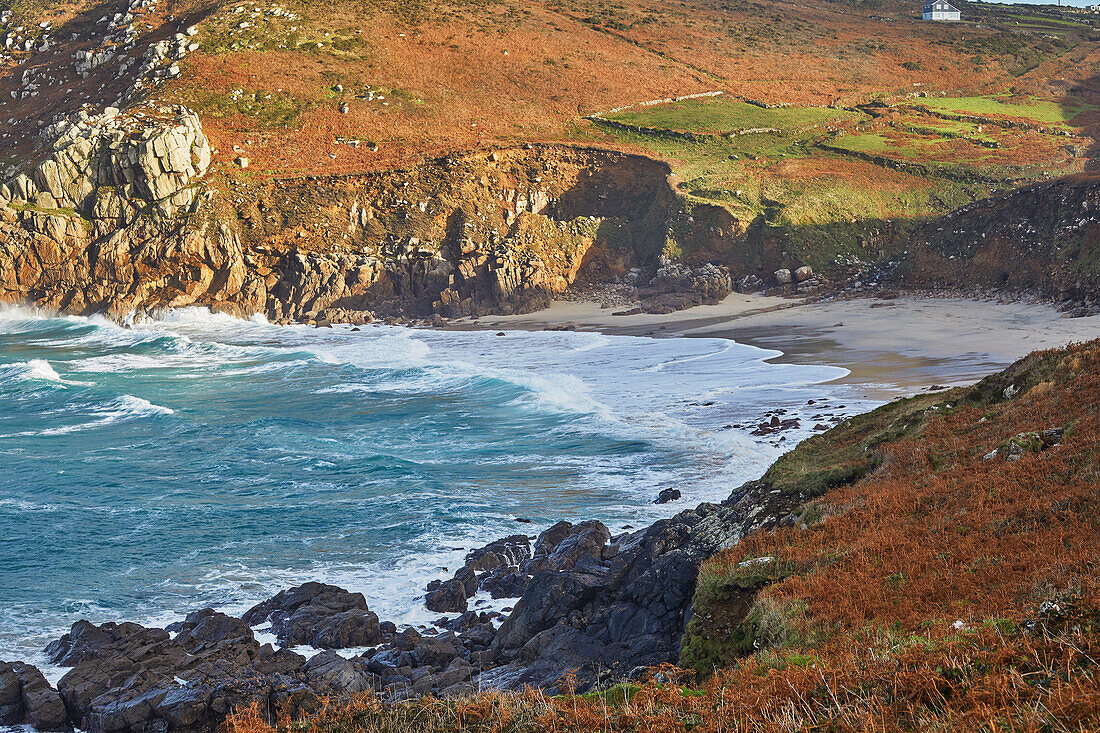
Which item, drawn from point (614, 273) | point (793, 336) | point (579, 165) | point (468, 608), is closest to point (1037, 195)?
point (793, 336)

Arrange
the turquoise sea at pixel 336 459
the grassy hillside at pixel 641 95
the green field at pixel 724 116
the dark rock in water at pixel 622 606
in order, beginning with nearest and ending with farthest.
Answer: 1. the dark rock in water at pixel 622 606
2. the turquoise sea at pixel 336 459
3. the grassy hillside at pixel 641 95
4. the green field at pixel 724 116

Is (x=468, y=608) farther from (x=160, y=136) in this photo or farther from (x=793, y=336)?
(x=160, y=136)

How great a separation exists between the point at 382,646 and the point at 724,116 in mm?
64645

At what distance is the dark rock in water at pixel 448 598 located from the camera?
14.5 metres

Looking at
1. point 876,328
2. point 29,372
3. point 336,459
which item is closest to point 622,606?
point 336,459

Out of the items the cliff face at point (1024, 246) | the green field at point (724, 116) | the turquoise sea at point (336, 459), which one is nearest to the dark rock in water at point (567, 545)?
the turquoise sea at point (336, 459)

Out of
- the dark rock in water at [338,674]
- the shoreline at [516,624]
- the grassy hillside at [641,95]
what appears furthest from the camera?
the grassy hillside at [641,95]

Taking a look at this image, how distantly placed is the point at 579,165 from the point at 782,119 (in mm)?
20271

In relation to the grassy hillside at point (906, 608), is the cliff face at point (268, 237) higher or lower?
higher

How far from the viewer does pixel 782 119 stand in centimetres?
6862

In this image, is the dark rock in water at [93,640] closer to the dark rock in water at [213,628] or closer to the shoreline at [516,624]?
the shoreline at [516,624]

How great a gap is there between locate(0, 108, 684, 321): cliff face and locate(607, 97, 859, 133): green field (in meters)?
10.5

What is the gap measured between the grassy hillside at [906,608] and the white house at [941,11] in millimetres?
106733

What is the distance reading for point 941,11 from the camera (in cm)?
10169
